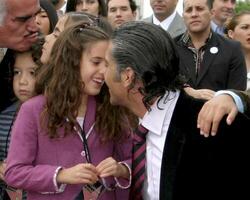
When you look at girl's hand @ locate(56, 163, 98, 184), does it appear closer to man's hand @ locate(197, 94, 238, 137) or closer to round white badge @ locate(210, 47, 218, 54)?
man's hand @ locate(197, 94, 238, 137)

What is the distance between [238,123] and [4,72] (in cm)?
160

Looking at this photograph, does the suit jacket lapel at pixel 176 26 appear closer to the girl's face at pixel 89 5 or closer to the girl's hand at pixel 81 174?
the girl's face at pixel 89 5

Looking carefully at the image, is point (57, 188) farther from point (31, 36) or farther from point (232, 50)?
point (232, 50)

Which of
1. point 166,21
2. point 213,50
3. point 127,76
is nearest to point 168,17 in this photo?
point 166,21

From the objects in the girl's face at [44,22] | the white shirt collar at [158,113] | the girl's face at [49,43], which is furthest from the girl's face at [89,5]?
the white shirt collar at [158,113]

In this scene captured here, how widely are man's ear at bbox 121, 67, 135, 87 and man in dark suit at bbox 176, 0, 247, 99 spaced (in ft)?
6.64

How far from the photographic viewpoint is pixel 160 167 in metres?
2.31

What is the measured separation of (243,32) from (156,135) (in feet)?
12.8

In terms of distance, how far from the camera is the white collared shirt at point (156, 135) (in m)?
2.34

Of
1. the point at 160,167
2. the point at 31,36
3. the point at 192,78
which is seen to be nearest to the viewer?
the point at 160,167

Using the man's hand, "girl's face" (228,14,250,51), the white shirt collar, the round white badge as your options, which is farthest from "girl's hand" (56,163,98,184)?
"girl's face" (228,14,250,51)

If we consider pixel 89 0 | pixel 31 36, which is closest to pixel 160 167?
pixel 31 36

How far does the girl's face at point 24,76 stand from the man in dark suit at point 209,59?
1.61m

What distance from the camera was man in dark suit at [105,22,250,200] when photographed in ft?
7.04
